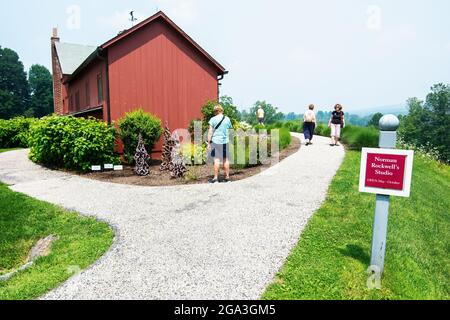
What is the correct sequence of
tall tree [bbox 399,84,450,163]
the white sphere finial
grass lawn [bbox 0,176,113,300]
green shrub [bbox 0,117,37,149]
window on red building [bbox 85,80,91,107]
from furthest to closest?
1. tall tree [bbox 399,84,450,163]
2. green shrub [bbox 0,117,37,149]
3. window on red building [bbox 85,80,91,107]
4. grass lawn [bbox 0,176,113,300]
5. the white sphere finial

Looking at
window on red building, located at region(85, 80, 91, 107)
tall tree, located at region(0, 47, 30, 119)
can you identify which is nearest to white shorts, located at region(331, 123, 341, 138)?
window on red building, located at region(85, 80, 91, 107)

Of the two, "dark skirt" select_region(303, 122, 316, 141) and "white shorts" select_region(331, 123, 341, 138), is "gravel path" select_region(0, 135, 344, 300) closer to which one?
"white shorts" select_region(331, 123, 341, 138)

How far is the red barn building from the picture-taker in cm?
1327

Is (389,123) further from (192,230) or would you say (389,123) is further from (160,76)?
(160,76)

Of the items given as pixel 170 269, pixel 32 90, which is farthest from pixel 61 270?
pixel 32 90

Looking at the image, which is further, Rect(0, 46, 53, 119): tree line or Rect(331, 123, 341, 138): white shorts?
Rect(0, 46, 53, 119): tree line

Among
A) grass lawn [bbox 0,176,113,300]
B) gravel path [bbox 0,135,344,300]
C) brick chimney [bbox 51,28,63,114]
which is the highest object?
brick chimney [bbox 51,28,63,114]

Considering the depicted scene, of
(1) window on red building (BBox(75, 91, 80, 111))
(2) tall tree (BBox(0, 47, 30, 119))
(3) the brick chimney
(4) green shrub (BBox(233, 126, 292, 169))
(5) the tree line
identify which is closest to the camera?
(4) green shrub (BBox(233, 126, 292, 169))

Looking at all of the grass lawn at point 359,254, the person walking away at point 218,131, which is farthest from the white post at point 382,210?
the person walking away at point 218,131

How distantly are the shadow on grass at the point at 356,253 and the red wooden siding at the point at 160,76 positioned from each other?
1084 centimetres

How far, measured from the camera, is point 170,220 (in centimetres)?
589

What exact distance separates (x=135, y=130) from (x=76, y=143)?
197cm

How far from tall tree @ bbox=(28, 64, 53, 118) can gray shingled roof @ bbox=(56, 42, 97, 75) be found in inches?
1800

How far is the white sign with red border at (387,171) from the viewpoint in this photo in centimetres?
364
